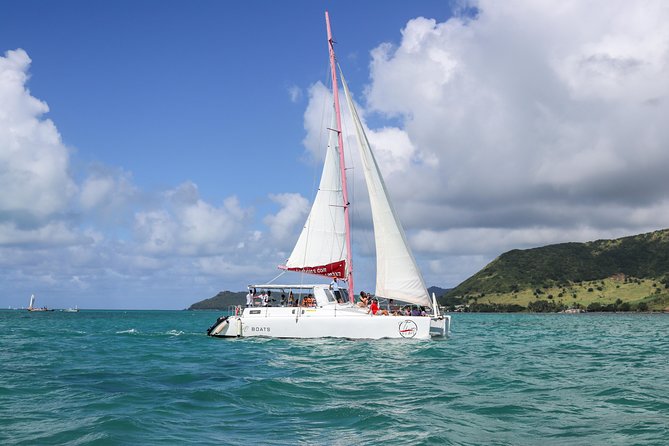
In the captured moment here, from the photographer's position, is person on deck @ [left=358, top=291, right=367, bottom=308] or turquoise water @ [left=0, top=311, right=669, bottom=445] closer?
turquoise water @ [left=0, top=311, right=669, bottom=445]

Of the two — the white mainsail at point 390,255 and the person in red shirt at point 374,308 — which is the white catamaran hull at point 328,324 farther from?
the white mainsail at point 390,255

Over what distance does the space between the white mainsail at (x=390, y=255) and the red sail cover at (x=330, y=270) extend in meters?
3.30

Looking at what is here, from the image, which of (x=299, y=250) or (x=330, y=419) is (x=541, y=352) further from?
(x=330, y=419)

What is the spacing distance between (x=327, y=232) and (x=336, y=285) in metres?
4.23

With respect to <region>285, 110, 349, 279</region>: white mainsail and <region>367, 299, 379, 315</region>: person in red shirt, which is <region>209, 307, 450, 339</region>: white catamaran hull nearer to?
<region>367, 299, 379, 315</region>: person in red shirt

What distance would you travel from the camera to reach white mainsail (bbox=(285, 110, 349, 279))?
→ 4494cm

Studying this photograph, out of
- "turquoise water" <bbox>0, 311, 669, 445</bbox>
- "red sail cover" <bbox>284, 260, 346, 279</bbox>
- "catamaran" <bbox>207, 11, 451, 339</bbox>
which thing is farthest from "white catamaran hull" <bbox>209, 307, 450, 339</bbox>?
"turquoise water" <bbox>0, 311, 669, 445</bbox>

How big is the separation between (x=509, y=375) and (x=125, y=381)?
55.1ft

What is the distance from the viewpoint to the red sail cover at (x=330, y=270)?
4497 centimetres

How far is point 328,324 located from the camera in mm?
41594

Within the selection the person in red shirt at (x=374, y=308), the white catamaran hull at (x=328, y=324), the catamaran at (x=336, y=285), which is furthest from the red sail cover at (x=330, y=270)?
the person in red shirt at (x=374, y=308)

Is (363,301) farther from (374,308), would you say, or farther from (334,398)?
(334,398)

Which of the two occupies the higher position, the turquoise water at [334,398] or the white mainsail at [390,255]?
the white mainsail at [390,255]

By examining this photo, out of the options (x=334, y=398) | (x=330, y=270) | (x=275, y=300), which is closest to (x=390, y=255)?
(x=330, y=270)
